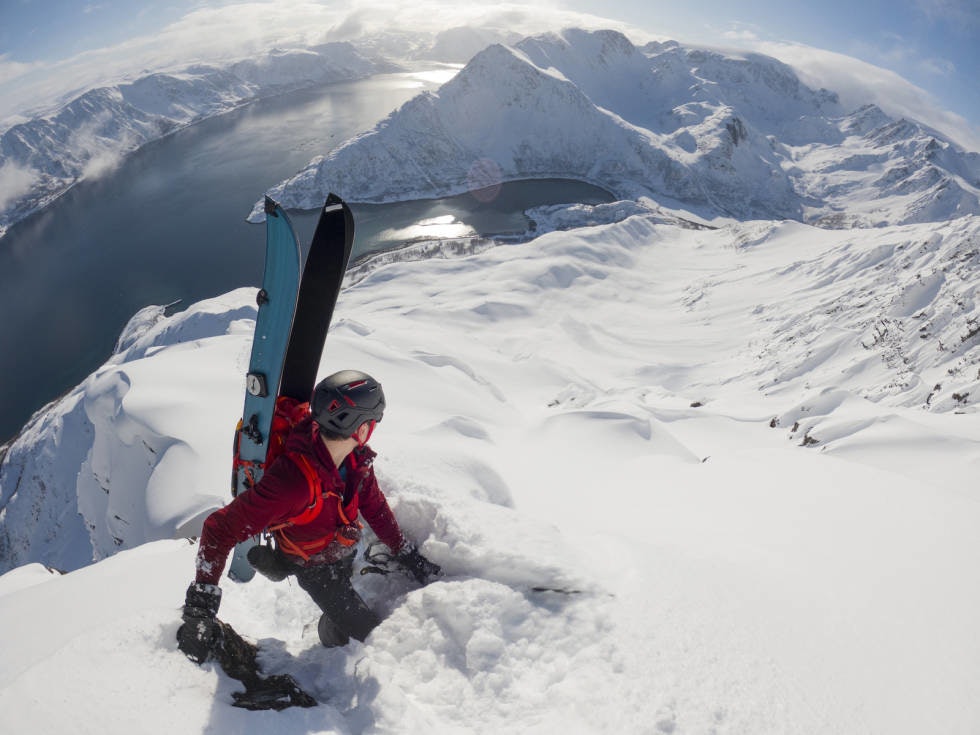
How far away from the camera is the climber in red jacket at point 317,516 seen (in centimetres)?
369

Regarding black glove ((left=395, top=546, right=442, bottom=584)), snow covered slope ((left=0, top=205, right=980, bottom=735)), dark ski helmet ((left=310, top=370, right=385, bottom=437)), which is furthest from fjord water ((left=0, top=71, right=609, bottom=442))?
dark ski helmet ((left=310, top=370, right=385, bottom=437))

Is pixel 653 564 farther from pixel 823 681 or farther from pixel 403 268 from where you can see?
pixel 403 268

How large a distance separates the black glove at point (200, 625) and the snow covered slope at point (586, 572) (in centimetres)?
12

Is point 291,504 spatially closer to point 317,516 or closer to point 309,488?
point 309,488

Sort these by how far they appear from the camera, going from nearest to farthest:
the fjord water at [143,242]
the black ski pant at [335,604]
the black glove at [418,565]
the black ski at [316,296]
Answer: the black ski pant at [335,604], the black glove at [418,565], the black ski at [316,296], the fjord water at [143,242]

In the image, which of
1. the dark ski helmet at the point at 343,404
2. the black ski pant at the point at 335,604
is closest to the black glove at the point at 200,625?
the black ski pant at the point at 335,604

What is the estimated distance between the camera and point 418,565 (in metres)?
4.98

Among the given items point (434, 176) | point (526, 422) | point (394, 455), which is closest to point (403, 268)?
point (526, 422)

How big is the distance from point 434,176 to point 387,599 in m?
194

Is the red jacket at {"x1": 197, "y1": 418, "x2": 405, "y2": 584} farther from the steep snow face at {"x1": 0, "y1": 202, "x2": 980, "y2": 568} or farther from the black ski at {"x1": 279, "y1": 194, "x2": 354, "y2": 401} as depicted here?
the steep snow face at {"x1": 0, "y1": 202, "x2": 980, "y2": 568}

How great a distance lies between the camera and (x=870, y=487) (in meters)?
7.11

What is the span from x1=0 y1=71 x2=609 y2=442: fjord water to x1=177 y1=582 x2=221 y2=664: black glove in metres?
93.9

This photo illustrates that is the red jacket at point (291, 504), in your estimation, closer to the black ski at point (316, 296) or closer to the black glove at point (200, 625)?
the black glove at point (200, 625)

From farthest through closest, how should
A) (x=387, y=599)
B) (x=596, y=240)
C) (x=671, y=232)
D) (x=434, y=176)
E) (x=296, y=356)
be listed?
1. (x=434, y=176)
2. (x=671, y=232)
3. (x=596, y=240)
4. (x=296, y=356)
5. (x=387, y=599)
